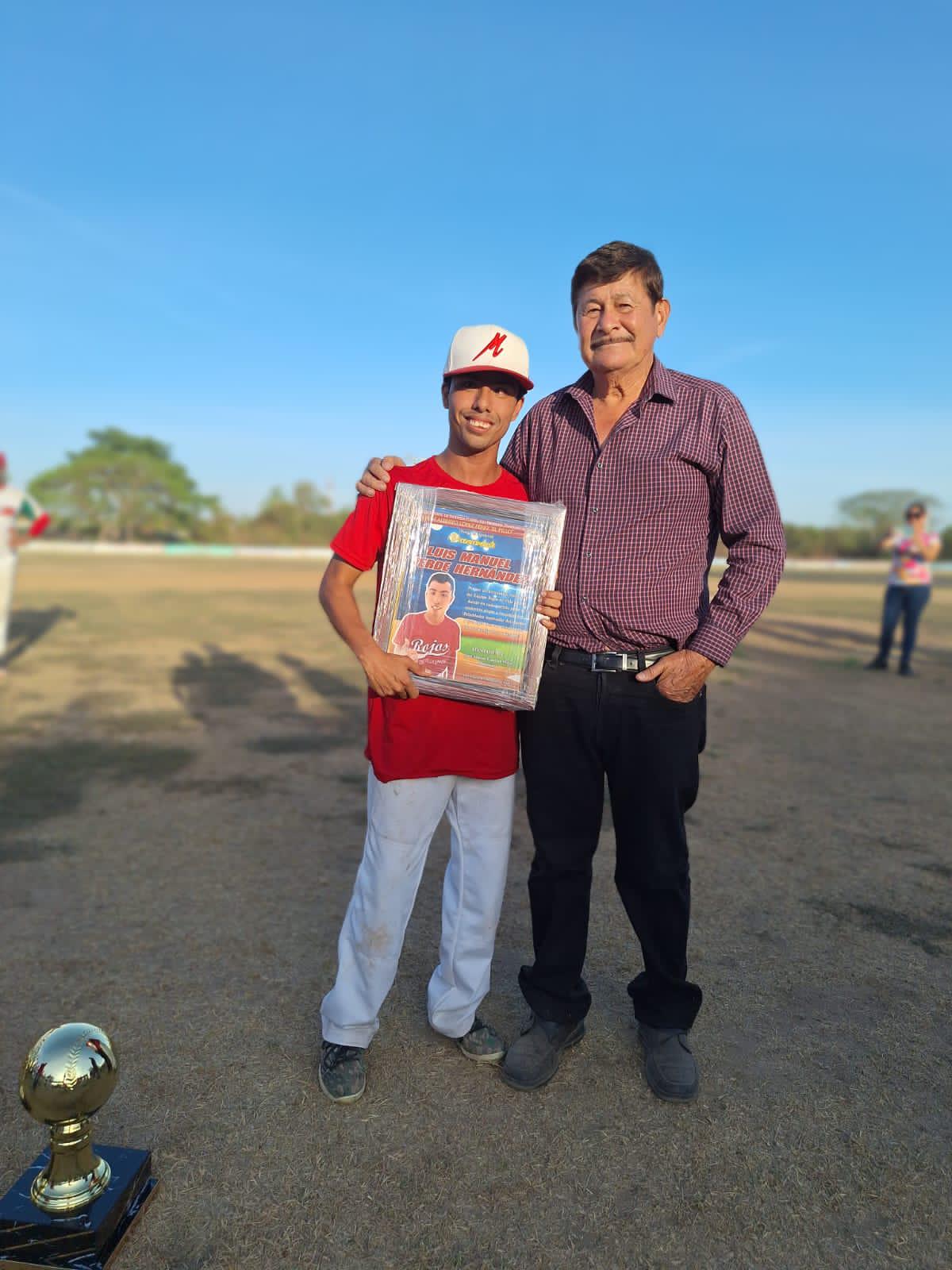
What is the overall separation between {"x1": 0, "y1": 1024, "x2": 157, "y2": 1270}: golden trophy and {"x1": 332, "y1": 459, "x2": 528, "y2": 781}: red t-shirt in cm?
102

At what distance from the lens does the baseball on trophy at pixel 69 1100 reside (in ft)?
5.77

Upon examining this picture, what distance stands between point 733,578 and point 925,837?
123 inches

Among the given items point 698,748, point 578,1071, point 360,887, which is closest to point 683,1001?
point 578,1071

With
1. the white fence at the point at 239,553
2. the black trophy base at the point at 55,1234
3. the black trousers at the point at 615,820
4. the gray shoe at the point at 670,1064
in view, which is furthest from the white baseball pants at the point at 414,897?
the white fence at the point at 239,553

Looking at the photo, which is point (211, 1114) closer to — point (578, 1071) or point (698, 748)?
point (578, 1071)

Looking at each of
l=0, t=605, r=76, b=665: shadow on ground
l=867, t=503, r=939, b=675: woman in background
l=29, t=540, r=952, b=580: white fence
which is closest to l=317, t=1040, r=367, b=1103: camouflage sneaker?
l=0, t=605, r=76, b=665: shadow on ground

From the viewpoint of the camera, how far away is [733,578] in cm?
262

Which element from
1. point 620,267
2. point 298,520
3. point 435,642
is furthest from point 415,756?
point 298,520

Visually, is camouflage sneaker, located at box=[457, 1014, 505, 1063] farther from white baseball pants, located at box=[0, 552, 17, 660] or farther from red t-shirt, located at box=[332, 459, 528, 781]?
white baseball pants, located at box=[0, 552, 17, 660]

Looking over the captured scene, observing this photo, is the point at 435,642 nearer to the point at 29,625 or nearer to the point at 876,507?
the point at 29,625

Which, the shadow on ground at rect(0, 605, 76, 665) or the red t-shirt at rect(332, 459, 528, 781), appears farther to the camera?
the shadow on ground at rect(0, 605, 76, 665)

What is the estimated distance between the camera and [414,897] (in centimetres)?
262

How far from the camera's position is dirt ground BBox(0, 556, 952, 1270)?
80.4 inches

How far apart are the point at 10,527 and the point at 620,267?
8301 millimetres
